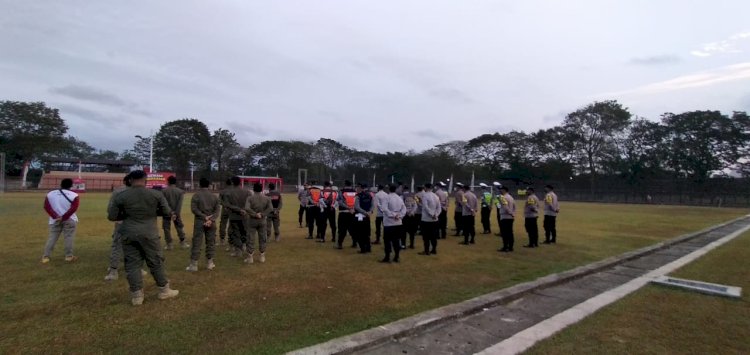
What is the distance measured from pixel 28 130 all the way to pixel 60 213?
60.6 metres

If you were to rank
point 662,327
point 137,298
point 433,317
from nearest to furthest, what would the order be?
point 662,327
point 433,317
point 137,298

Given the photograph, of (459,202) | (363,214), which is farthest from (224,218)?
(459,202)

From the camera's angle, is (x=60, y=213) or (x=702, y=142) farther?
(x=702, y=142)

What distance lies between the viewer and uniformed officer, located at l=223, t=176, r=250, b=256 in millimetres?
8383

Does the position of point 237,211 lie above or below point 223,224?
above

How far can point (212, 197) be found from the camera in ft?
24.5

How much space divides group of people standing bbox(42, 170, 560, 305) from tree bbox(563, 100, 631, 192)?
5188 cm

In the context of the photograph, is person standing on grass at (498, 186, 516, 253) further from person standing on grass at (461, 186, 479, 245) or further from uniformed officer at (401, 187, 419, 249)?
uniformed officer at (401, 187, 419, 249)

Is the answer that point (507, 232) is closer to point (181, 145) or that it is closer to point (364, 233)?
point (364, 233)

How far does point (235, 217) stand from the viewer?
8.57 metres

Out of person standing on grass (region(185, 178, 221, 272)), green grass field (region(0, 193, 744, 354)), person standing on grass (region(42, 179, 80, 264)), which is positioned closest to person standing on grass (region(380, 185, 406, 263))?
green grass field (region(0, 193, 744, 354))

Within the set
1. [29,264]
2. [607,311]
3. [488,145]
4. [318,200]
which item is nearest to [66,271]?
[29,264]

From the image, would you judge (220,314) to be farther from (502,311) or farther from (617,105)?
(617,105)

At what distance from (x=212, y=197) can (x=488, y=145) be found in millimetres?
67839
